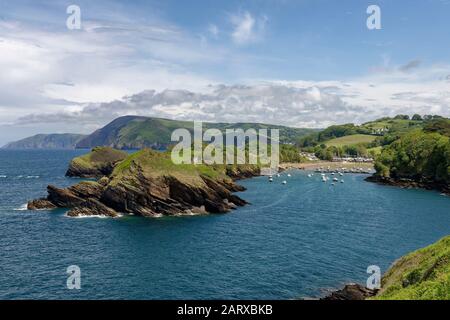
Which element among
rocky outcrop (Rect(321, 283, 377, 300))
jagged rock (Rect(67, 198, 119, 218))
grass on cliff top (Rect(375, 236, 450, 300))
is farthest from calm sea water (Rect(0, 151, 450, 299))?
grass on cliff top (Rect(375, 236, 450, 300))

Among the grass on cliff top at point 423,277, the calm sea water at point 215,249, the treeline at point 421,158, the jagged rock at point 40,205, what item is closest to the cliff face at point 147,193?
the jagged rock at point 40,205

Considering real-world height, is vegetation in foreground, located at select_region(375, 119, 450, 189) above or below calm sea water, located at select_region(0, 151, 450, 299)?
above

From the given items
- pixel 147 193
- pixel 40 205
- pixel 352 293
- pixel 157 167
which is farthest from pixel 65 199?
pixel 352 293

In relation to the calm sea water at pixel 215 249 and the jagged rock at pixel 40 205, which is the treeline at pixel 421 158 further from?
the jagged rock at pixel 40 205

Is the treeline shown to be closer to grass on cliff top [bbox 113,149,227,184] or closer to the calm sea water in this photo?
the calm sea water

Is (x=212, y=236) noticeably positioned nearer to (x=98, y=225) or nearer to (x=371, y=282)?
(x=98, y=225)
